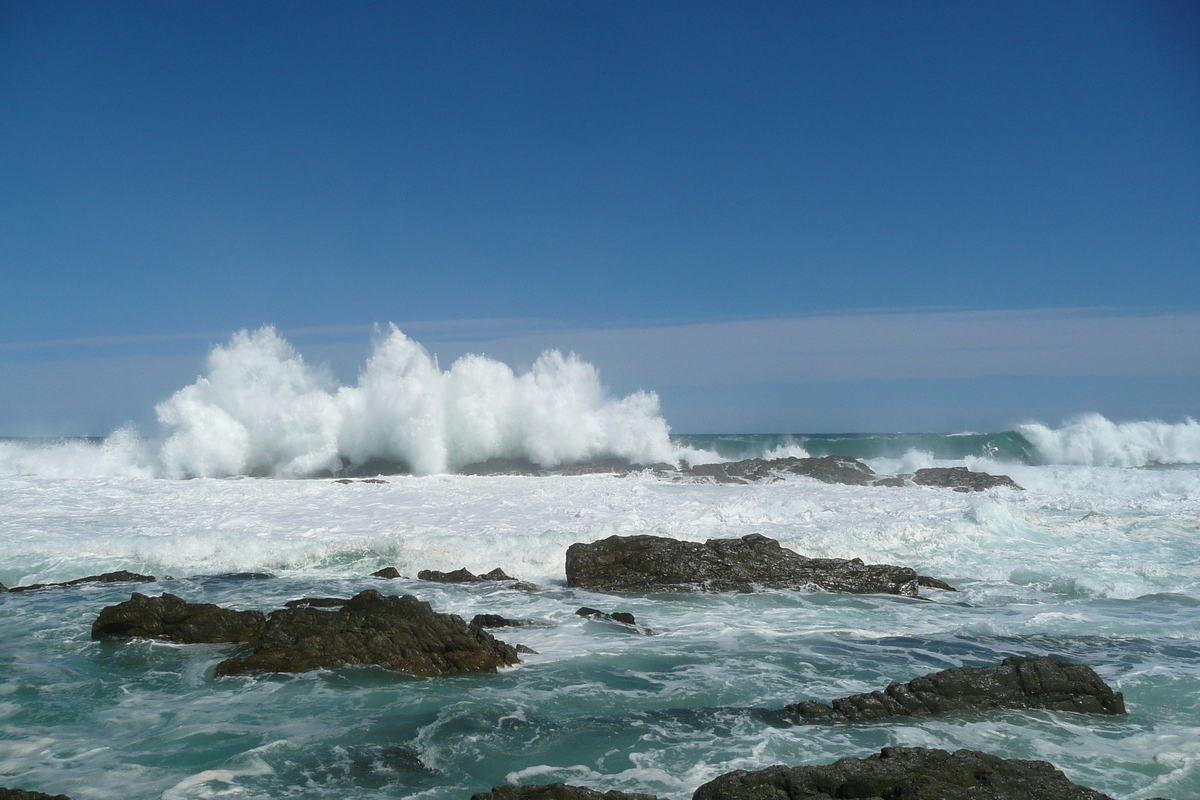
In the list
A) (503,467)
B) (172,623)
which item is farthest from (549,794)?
(503,467)

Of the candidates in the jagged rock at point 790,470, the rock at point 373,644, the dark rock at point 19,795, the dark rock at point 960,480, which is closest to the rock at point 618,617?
the rock at point 373,644

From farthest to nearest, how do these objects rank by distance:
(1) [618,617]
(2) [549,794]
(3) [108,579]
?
(3) [108,579]
(1) [618,617]
(2) [549,794]

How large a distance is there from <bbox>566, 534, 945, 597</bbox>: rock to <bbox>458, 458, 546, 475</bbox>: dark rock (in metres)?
17.1

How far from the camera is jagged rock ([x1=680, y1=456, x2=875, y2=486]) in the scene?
25.1 meters

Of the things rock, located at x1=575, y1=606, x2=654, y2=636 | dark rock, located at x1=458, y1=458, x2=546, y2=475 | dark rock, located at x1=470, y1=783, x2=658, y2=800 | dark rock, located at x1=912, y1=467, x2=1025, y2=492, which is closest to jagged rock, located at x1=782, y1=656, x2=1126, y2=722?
dark rock, located at x1=470, y1=783, x2=658, y2=800

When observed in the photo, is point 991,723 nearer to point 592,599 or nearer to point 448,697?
point 448,697

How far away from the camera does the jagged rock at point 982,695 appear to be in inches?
222

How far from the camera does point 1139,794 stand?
455 cm

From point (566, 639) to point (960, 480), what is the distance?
19.9 m

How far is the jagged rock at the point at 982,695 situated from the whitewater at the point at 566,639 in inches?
6.2

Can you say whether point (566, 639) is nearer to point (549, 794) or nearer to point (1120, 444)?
point (549, 794)

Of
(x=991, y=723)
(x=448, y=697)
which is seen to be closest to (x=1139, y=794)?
(x=991, y=723)

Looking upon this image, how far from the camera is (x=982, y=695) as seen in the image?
584 cm

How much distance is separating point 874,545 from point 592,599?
5887mm
